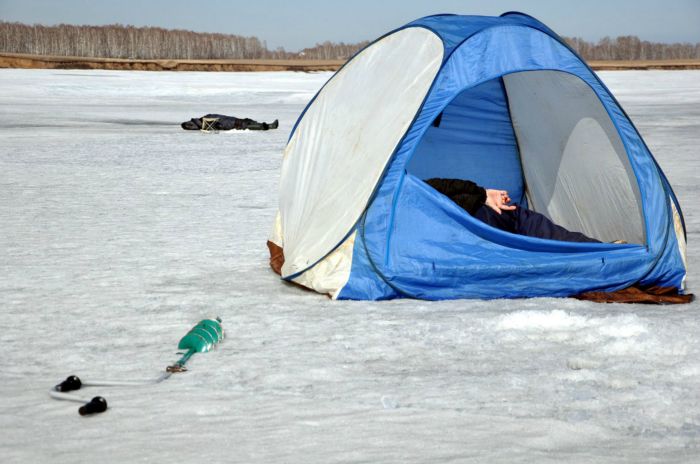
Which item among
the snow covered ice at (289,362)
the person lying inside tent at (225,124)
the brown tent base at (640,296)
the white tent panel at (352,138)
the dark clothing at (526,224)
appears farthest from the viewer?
the person lying inside tent at (225,124)

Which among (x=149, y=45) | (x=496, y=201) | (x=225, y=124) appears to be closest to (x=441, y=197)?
(x=496, y=201)

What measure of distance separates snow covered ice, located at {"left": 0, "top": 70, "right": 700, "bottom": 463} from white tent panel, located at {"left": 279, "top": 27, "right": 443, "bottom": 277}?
1.23 ft

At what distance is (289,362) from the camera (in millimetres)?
4305

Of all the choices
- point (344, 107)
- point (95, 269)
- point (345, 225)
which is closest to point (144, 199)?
point (95, 269)

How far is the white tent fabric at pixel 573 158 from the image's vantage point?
5973 millimetres

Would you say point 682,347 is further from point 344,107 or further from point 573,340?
point 344,107

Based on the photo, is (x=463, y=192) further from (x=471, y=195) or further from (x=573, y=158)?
(x=573, y=158)

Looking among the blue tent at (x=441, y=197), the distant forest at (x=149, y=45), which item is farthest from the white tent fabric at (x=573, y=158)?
the distant forest at (x=149, y=45)

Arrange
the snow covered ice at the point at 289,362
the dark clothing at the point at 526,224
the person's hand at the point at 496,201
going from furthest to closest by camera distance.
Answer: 1. the person's hand at the point at 496,201
2. the dark clothing at the point at 526,224
3. the snow covered ice at the point at 289,362

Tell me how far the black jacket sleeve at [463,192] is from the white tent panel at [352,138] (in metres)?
0.56

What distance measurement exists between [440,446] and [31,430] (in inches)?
57.1

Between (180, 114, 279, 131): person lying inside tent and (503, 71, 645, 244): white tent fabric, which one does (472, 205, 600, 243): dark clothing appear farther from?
(180, 114, 279, 131): person lying inside tent

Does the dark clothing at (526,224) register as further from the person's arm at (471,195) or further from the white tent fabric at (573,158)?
the white tent fabric at (573,158)

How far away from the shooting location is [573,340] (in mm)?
4590
